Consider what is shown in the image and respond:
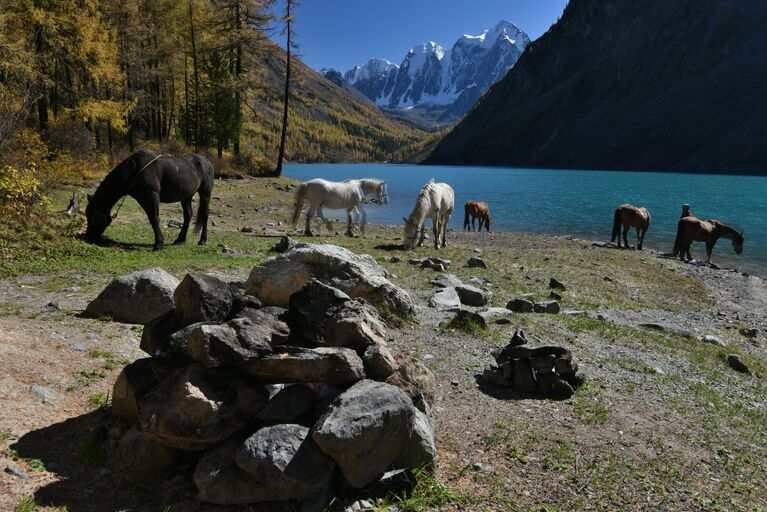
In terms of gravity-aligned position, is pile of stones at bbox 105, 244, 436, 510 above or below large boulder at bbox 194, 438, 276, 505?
above

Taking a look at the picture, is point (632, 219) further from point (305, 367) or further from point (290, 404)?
point (290, 404)

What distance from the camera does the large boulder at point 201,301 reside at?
5977 mm


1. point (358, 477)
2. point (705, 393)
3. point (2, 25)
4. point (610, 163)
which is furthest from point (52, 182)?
point (610, 163)

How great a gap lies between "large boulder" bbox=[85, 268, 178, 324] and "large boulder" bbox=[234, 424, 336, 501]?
480cm

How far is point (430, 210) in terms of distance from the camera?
2197 centimetres

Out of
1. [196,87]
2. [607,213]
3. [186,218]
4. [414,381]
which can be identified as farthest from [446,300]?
[196,87]

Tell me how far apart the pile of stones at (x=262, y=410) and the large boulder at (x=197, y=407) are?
0.03 ft

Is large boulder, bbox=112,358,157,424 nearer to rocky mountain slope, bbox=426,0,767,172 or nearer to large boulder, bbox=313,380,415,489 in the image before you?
large boulder, bbox=313,380,415,489

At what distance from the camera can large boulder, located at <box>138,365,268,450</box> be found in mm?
5051

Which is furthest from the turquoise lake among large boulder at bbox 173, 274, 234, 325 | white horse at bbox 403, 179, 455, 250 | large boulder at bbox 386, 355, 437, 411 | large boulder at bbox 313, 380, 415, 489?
large boulder at bbox 313, 380, 415, 489

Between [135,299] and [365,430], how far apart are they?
5.99 meters

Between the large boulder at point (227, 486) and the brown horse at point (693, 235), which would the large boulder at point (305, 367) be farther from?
the brown horse at point (693, 235)

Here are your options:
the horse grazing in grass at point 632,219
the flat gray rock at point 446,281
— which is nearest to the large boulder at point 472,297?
the flat gray rock at point 446,281

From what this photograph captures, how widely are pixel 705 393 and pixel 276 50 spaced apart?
157 feet
